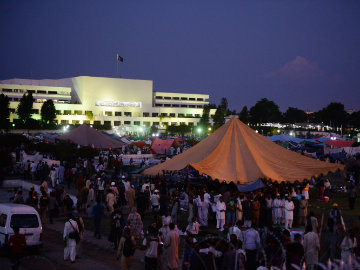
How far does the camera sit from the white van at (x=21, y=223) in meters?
9.53

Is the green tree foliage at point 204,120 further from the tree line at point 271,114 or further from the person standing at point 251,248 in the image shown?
the person standing at point 251,248

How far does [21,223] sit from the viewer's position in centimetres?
969

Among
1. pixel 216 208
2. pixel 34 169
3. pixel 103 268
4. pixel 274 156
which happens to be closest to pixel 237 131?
pixel 274 156

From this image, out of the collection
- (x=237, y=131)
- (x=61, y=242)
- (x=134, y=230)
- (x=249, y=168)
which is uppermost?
→ (x=237, y=131)

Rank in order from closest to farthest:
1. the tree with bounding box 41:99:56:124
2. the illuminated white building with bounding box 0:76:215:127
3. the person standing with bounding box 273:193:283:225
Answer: the person standing with bounding box 273:193:283:225, the tree with bounding box 41:99:56:124, the illuminated white building with bounding box 0:76:215:127

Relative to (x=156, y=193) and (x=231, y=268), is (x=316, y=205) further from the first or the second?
(x=231, y=268)

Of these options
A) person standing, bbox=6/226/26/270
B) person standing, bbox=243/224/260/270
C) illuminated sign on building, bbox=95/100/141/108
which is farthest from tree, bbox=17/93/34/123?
person standing, bbox=243/224/260/270

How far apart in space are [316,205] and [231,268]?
11.1 meters

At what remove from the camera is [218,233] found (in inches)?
472

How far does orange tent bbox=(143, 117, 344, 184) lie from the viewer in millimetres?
13727

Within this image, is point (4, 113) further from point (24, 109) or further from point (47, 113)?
point (47, 113)

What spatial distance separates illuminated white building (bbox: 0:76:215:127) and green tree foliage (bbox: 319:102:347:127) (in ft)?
130

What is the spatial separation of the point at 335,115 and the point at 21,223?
113 meters

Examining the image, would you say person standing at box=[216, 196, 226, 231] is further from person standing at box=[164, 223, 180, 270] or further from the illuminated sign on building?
the illuminated sign on building
